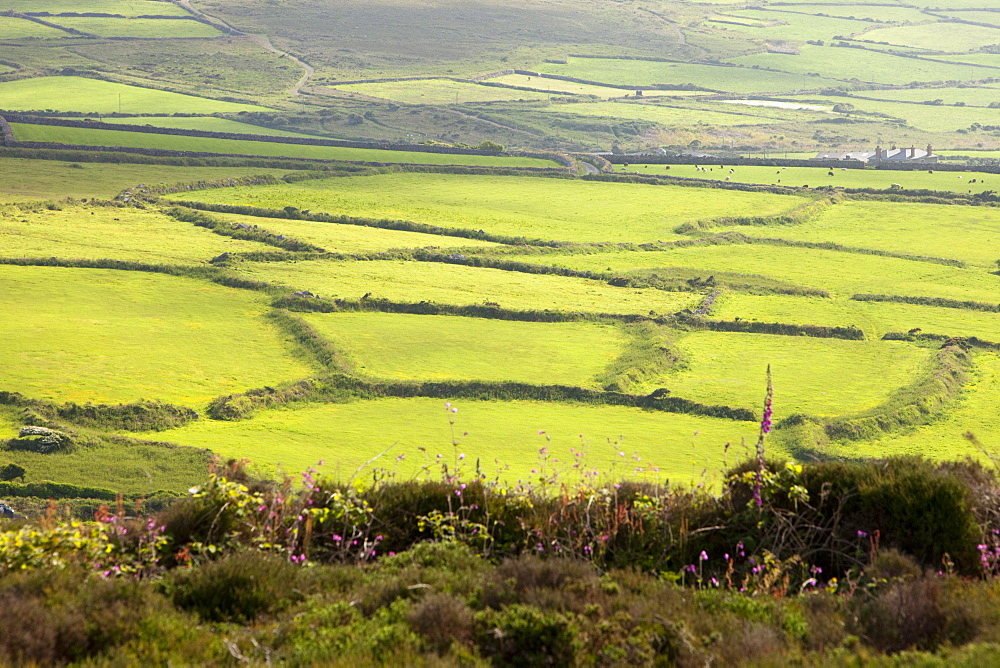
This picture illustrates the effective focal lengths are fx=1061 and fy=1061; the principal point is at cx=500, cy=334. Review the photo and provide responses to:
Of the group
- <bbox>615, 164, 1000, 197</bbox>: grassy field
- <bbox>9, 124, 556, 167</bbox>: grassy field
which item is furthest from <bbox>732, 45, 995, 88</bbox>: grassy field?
<bbox>9, 124, 556, 167</bbox>: grassy field

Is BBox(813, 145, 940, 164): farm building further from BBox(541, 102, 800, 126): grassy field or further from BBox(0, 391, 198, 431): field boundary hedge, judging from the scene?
BBox(0, 391, 198, 431): field boundary hedge

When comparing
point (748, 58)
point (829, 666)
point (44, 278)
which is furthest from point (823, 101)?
point (829, 666)

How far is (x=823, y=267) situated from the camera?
202 ft

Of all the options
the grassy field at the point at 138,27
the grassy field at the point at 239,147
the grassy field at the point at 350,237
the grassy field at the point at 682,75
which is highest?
the grassy field at the point at 682,75

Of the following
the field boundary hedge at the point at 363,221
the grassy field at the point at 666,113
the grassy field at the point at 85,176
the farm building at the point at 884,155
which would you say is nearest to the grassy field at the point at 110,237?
the field boundary hedge at the point at 363,221

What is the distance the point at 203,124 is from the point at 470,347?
77.2 metres

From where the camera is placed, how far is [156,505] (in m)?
23.3

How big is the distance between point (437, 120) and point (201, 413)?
105309mm

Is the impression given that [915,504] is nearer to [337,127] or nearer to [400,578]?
[400,578]

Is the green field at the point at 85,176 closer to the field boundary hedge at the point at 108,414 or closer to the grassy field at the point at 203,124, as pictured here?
the grassy field at the point at 203,124

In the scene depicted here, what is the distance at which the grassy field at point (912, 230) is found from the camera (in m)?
66.6

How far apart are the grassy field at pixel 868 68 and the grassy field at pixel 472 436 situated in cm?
16303

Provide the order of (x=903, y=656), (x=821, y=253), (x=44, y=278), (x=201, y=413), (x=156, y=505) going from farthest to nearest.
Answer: (x=821, y=253) → (x=44, y=278) → (x=201, y=413) → (x=156, y=505) → (x=903, y=656)

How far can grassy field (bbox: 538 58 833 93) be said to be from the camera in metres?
178
